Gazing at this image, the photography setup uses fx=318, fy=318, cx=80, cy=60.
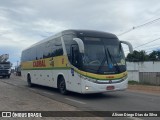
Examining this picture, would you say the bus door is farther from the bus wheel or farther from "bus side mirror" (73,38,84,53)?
the bus wheel

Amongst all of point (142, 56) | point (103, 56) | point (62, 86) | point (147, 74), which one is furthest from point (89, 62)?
point (142, 56)

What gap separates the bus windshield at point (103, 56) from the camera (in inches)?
563

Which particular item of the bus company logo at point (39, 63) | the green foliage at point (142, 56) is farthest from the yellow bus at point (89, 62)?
the green foliage at point (142, 56)

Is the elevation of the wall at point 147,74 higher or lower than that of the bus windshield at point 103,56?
lower

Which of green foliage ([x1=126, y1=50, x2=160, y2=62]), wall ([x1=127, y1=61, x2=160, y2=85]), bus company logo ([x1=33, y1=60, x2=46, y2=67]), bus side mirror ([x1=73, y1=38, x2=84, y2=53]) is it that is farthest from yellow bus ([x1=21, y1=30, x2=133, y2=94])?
green foliage ([x1=126, y1=50, x2=160, y2=62])

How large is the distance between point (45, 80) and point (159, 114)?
1100 cm

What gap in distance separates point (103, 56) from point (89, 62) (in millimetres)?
785

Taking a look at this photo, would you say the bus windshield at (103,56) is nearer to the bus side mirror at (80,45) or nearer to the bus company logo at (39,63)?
the bus side mirror at (80,45)

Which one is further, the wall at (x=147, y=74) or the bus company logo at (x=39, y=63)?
the wall at (x=147, y=74)

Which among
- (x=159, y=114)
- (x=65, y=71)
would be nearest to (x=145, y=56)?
(x=65, y=71)

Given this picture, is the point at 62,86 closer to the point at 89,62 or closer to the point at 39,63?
the point at 89,62

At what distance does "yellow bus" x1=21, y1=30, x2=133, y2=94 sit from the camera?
46.5 ft

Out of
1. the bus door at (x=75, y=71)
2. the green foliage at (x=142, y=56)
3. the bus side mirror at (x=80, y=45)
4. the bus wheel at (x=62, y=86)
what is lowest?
the bus wheel at (x=62, y=86)

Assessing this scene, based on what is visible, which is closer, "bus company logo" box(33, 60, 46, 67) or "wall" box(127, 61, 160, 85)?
"bus company logo" box(33, 60, 46, 67)
